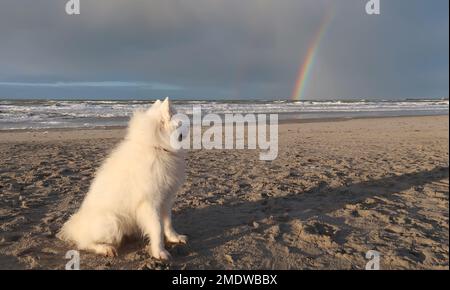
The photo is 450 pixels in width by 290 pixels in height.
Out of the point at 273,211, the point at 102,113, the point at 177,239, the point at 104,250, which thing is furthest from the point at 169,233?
the point at 102,113

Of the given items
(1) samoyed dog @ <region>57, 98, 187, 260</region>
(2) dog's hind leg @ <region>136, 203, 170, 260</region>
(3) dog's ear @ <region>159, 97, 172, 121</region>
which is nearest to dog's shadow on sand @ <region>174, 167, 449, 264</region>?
(2) dog's hind leg @ <region>136, 203, 170, 260</region>

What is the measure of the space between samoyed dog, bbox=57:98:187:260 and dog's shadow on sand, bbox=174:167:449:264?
56cm

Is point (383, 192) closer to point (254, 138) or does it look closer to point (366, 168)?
point (366, 168)

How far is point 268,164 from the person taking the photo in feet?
28.0

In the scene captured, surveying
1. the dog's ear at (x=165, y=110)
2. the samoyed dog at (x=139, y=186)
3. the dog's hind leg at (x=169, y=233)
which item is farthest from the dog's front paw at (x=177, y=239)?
the dog's ear at (x=165, y=110)

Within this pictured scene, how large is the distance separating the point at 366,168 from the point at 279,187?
2.36 metres

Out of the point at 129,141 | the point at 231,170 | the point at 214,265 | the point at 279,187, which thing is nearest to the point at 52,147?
the point at 231,170

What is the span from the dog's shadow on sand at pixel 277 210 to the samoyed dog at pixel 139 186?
1.83ft

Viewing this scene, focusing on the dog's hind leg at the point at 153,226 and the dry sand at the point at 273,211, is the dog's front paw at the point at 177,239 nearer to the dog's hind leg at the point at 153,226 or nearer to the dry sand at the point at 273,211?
the dry sand at the point at 273,211

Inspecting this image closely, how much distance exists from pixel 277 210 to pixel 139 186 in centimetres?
223

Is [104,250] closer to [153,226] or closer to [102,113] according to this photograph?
[153,226]

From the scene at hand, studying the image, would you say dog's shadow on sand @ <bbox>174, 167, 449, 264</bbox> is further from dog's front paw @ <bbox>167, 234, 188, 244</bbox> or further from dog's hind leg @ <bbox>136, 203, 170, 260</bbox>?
dog's hind leg @ <bbox>136, 203, 170, 260</bbox>

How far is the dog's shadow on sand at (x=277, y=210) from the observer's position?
434 centimetres

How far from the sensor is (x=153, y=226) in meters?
3.75
